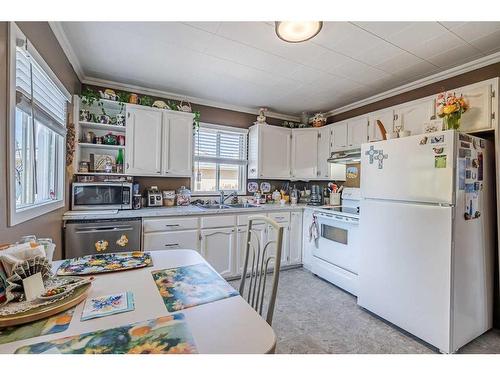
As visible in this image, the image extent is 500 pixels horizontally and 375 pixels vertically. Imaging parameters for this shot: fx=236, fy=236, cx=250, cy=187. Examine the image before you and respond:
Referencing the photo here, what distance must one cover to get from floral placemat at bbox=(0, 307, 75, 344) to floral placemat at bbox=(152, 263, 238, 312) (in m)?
0.32

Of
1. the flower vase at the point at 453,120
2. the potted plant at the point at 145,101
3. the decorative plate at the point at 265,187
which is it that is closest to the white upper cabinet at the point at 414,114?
the flower vase at the point at 453,120

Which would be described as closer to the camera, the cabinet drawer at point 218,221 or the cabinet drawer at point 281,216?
the cabinet drawer at point 218,221

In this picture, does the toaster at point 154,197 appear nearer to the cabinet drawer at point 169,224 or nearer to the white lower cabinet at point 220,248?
the cabinet drawer at point 169,224

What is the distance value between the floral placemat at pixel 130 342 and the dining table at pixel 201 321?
2 cm

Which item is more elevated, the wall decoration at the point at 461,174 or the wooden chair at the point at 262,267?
the wall decoration at the point at 461,174

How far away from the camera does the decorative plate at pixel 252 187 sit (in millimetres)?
3804

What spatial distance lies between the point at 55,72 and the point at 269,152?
8.40 feet

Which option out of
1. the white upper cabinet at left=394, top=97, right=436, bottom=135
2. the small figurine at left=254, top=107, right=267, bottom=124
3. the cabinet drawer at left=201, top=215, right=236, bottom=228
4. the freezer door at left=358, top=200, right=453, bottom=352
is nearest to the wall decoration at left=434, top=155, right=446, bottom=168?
the freezer door at left=358, top=200, right=453, bottom=352

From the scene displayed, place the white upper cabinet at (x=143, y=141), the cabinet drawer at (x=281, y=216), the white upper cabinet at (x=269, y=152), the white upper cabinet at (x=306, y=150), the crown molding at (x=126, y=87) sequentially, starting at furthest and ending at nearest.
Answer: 1. the white upper cabinet at (x=306, y=150)
2. the white upper cabinet at (x=269, y=152)
3. the cabinet drawer at (x=281, y=216)
4. the white upper cabinet at (x=143, y=141)
5. the crown molding at (x=126, y=87)

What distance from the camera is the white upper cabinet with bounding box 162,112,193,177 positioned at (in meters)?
2.90

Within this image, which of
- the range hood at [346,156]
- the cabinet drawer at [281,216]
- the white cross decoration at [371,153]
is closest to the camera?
the white cross decoration at [371,153]

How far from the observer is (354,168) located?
344cm
